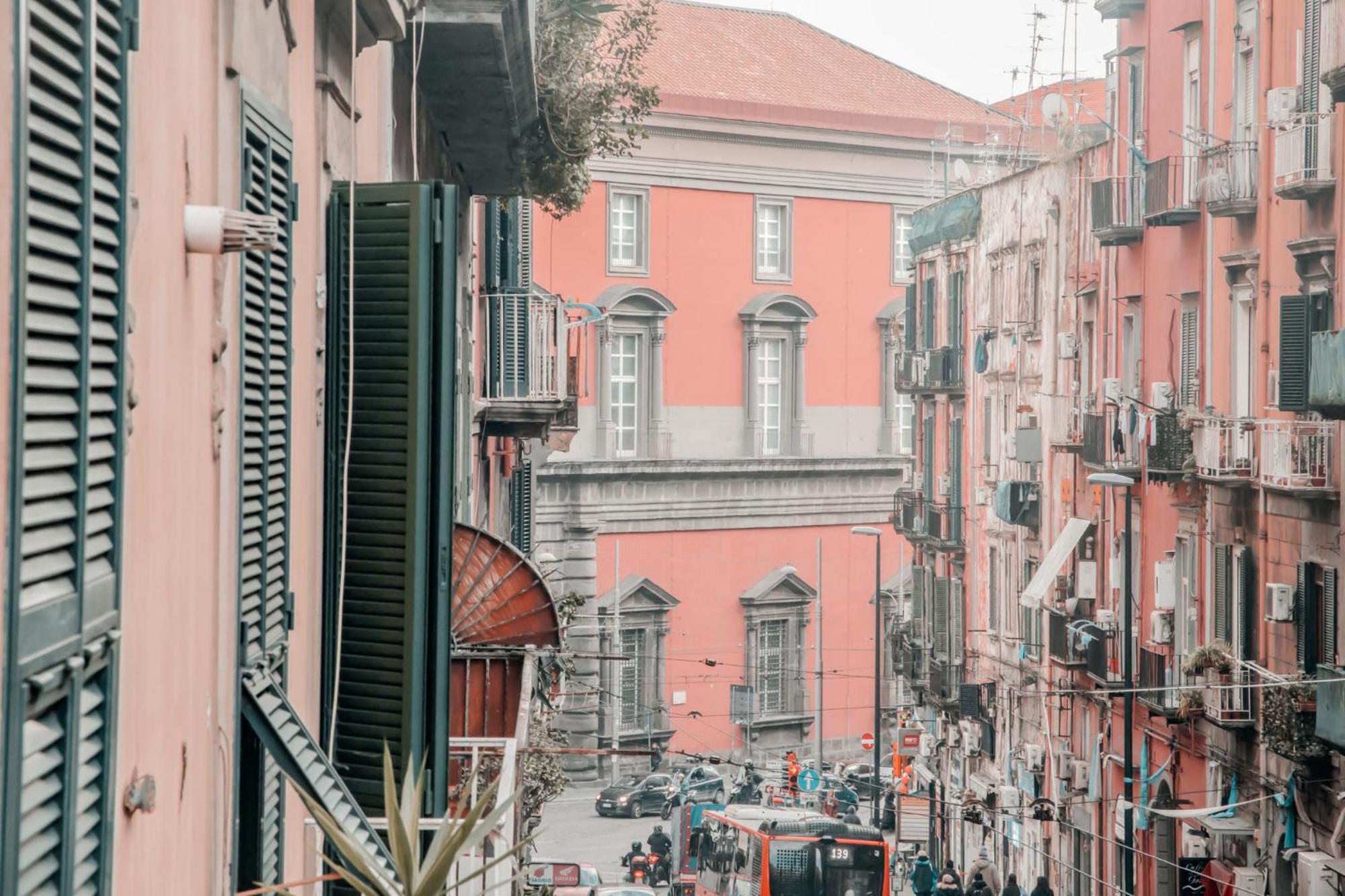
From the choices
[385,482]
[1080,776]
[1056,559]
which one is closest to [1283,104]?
[1056,559]

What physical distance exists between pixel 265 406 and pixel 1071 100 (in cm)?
3024

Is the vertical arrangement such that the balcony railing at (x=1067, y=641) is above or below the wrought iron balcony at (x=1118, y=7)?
below

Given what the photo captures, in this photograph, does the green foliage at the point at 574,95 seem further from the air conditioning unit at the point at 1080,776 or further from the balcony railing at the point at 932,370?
the balcony railing at the point at 932,370

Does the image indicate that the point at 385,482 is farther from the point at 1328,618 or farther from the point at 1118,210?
the point at 1118,210

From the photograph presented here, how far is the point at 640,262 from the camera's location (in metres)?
46.1

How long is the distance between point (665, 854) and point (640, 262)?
14813 millimetres

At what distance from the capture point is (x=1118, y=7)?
97.4 feet

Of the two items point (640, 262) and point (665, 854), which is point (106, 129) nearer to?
point (665, 854)

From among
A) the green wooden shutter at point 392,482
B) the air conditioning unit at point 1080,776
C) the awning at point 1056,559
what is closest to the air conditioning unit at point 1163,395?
the awning at point 1056,559

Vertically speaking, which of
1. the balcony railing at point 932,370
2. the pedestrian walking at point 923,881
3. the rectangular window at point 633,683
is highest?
the balcony railing at point 932,370

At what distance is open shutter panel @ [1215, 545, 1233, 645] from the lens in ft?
82.9

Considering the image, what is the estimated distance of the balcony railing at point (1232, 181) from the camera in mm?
24312

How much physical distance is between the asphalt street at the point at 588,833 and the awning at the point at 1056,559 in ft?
30.2

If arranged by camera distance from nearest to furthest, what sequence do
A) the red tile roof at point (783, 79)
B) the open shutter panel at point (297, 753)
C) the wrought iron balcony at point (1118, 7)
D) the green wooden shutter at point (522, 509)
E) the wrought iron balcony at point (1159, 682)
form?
the open shutter panel at point (297, 753) < the wrought iron balcony at point (1159, 682) < the green wooden shutter at point (522, 509) < the wrought iron balcony at point (1118, 7) < the red tile roof at point (783, 79)
